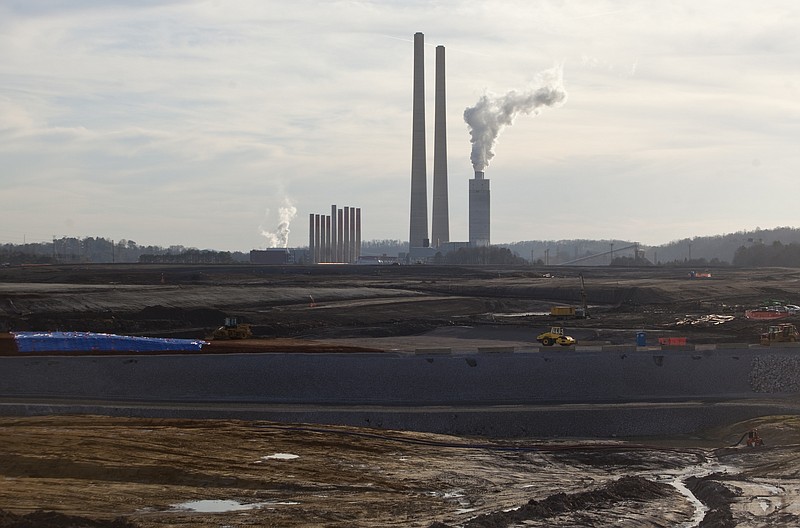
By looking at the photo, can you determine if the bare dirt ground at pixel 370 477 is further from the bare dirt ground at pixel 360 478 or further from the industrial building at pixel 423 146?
the industrial building at pixel 423 146

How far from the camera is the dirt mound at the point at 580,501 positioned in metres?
23.2

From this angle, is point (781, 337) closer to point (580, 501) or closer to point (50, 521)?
point (580, 501)

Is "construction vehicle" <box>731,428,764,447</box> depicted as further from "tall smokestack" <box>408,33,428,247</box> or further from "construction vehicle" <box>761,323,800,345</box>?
"tall smokestack" <box>408,33,428,247</box>

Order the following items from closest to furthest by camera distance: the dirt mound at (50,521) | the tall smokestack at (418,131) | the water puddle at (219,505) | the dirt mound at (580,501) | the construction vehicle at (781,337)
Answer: the dirt mound at (50,521) → the dirt mound at (580,501) → the water puddle at (219,505) → the construction vehicle at (781,337) → the tall smokestack at (418,131)

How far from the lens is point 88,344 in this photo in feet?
Answer: 158

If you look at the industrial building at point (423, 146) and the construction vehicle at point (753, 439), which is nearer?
the construction vehicle at point (753, 439)

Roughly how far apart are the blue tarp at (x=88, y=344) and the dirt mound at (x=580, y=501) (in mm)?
26469

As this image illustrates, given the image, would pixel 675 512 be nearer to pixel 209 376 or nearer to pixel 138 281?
pixel 209 376

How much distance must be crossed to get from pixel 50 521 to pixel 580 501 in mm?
12584

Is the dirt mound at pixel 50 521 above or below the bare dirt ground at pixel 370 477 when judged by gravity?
above

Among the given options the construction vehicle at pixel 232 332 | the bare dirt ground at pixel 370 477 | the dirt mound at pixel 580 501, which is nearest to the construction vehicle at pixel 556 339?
the bare dirt ground at pixel 370 477

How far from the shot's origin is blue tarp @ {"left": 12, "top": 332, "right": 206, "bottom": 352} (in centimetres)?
4756

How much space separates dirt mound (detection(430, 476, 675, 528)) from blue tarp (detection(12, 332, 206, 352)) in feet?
86.8

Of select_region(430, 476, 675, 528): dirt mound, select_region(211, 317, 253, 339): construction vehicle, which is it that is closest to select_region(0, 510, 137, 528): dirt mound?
select_region(430, 476, 675, 528): dirt mound
